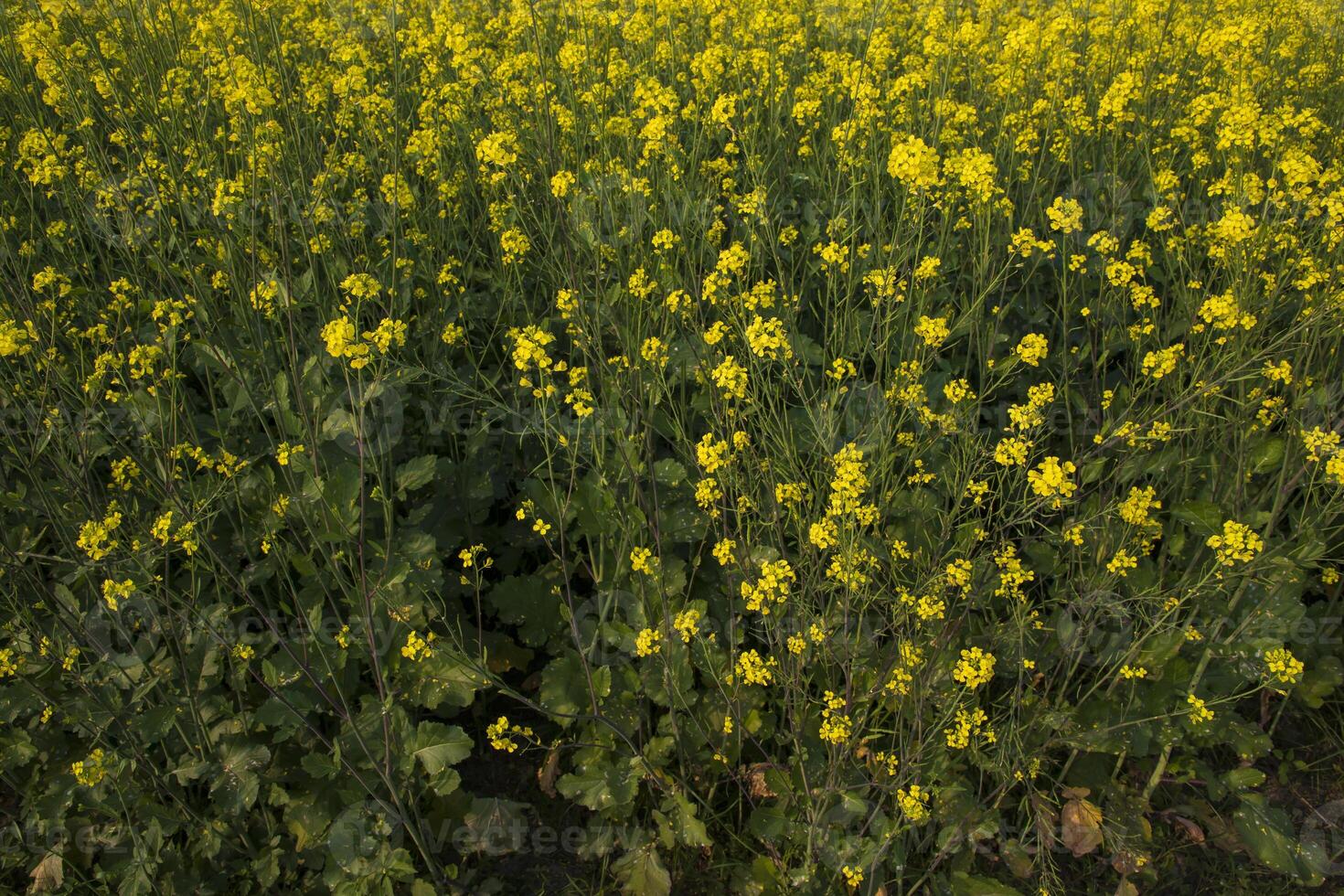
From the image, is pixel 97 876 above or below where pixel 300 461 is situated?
below

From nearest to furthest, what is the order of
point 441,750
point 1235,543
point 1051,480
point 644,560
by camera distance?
point 1051,480 < point 1235,543 < point 644,560 < point 441,750

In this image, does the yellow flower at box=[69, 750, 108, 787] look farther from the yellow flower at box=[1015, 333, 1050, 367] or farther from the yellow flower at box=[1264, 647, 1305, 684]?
the yellow flower at box=[1264, 647, 1305, 684]

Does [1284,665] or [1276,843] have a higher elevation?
[1284,665]

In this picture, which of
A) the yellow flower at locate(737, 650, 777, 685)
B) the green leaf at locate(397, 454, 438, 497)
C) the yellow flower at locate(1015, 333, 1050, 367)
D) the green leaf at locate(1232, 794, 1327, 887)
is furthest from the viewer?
the green leaf at locate(397, 454, 438, 497)

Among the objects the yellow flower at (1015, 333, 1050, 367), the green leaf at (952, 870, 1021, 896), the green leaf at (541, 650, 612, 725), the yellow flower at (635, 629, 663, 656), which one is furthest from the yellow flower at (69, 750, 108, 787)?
the yellow flower at (1015, 333, 1050, 367)

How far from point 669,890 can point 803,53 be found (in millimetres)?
5327

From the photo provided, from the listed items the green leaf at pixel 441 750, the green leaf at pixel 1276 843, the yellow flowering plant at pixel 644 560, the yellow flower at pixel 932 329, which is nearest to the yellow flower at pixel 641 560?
the yellow flowering plant at pixel 644 560

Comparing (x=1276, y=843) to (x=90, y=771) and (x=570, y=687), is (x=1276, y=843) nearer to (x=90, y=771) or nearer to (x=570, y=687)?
(x=570, y=687)

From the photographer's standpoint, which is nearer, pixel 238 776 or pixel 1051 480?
pixel 1051 480

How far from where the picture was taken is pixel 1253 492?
300 centimetres

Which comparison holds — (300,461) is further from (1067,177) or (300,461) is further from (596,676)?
(1067,177)

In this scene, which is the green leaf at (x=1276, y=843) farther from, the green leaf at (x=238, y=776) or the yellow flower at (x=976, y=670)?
the green leaf at (x=238, y=776)

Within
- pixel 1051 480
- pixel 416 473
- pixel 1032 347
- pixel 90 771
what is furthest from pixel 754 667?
pixel 90 771

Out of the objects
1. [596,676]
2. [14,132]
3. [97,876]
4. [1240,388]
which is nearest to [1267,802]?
[1240,388]
